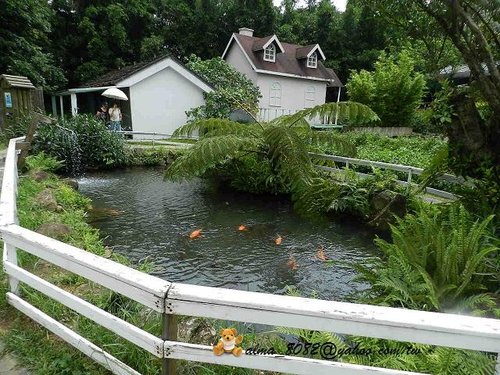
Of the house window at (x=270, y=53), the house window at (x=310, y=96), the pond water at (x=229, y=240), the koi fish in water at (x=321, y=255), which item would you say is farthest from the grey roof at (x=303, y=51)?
the koi fish in water at (x=321, y=255)

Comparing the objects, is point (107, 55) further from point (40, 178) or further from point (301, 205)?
point (301, 205)

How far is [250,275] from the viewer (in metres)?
5.15

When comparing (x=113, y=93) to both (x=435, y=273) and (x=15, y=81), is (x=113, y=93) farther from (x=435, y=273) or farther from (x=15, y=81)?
(x=435, y=273)

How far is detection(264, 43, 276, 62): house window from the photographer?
76.7ft

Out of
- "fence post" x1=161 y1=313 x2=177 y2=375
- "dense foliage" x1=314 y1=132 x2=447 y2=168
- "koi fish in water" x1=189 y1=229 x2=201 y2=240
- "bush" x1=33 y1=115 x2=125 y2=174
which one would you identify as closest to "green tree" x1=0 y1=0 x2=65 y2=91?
"bush" x1=33 y1=115 x2=125 y2=174

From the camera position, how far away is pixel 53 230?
454 cm

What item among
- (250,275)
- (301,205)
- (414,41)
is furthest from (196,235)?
(414,41)

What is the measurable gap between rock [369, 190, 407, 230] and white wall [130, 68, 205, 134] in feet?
42.5

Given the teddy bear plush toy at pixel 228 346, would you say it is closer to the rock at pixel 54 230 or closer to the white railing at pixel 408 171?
the rock at pixel 54 230

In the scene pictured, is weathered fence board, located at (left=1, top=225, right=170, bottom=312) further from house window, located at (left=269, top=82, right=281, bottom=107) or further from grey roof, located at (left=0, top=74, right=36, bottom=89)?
house window, located at (left=269, top=82, right=281, bottom=107)

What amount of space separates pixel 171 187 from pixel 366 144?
27.9ft

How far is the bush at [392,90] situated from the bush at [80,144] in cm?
1338

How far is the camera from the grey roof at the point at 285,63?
23.1m

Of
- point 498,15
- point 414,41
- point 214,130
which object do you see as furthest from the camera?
point 214,130
